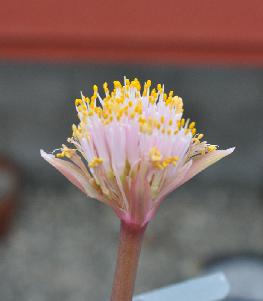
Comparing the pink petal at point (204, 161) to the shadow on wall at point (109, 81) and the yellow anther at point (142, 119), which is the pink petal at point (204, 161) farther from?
the shadow on wall at point (109, 81)

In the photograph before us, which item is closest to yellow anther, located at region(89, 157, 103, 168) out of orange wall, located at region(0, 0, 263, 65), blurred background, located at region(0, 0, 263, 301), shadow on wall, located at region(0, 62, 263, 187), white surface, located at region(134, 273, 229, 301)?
white surface, located at region(134, 273, 229, 301)

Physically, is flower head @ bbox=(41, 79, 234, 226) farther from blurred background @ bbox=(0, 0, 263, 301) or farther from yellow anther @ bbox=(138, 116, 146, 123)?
blurred background @ bbox=(0, 0, 263, 301)

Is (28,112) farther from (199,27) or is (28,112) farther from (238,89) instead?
(199,27)

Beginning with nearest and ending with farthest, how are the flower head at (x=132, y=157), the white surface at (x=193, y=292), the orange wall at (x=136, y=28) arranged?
the flower head at (x=132, y=157), the white surface at (x=193, y=292), the orange wall at (x=136, y=28)

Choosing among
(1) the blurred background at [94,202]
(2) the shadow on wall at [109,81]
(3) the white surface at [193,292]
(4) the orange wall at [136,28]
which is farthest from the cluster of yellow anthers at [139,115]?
(2) the shadow on wall at [109,81]

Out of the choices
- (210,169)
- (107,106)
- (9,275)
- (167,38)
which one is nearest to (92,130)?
(107,106)

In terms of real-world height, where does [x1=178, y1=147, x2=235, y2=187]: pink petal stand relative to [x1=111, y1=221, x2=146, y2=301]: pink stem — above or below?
above

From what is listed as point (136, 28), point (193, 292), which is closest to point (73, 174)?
point (193, 292)
